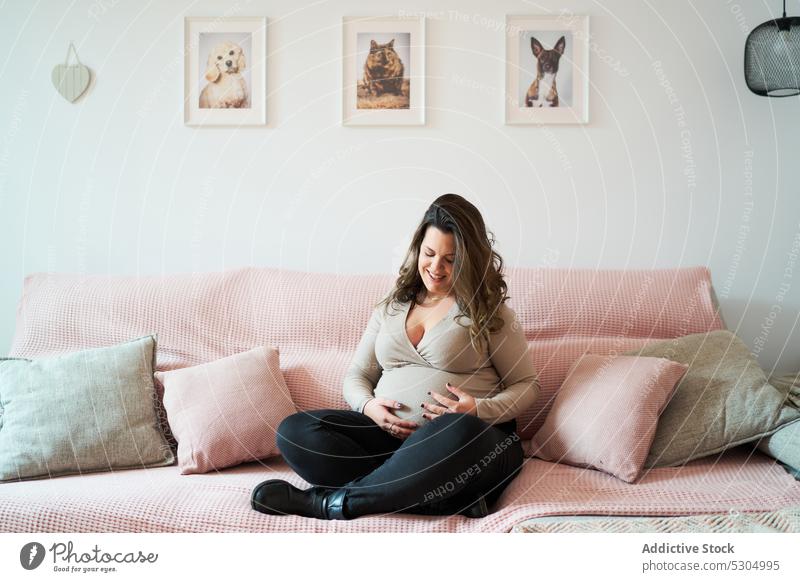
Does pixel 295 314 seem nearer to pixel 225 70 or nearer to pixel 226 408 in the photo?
pixel 226 408

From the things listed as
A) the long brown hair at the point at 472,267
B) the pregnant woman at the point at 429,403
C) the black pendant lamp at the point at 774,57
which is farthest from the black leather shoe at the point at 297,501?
the black pendant lamp at the point at 774,57

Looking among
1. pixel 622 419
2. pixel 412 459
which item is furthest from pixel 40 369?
pixel 622 419

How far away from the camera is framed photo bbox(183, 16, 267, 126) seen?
229 cm

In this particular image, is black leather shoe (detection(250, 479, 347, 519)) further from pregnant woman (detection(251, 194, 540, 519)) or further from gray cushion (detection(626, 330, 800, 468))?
gray cushion (detection(626, 330, 800, 468))

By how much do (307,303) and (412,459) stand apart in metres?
0.70

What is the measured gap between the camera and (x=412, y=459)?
147cm

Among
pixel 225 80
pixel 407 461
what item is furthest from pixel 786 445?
pixel 225 80

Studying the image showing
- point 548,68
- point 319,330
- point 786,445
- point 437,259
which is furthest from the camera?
point 548,68

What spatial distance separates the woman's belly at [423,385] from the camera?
1718mm

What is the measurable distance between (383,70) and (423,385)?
1.06m

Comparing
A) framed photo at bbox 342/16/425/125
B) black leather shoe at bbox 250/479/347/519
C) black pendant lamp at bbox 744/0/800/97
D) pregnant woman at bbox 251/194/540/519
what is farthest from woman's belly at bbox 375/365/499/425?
black pendant lamp at bbox 744/0/800/97

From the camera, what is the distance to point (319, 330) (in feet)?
6.64

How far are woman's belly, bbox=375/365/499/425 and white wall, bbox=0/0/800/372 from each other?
647 mm

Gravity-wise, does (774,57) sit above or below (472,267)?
above
